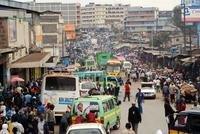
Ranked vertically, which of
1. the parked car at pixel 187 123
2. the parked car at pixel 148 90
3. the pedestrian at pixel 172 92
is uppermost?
the parked car at pixel 187 123

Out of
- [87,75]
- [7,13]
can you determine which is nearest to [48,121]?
[7,13]

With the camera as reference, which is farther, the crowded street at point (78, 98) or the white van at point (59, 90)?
the white van at point (59, 90)

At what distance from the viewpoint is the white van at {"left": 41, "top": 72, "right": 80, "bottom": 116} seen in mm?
31031

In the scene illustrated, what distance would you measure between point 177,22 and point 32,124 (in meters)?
176

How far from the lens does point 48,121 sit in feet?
82.3

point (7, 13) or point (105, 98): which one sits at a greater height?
point (7, 13)

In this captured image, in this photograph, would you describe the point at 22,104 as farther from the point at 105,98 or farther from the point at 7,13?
the point at 7,13

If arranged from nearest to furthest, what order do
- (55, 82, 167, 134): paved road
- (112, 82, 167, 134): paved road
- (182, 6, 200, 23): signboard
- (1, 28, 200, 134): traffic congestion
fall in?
1. (1, 28, 200, 134): traffic congestion
2. (55, 82, 167, 134): paved road
3. (112, 82, 167, 134): paved road
4. (182, 6, 200, 23): signboard

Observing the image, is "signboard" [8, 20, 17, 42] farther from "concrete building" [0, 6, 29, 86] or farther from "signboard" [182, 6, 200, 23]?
"signboard" [182, 6, 200, 23]

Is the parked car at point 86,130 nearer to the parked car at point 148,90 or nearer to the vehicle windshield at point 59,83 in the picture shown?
the vehicle windshield at point 59,83

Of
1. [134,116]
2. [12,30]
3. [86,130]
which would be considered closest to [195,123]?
[86,130]

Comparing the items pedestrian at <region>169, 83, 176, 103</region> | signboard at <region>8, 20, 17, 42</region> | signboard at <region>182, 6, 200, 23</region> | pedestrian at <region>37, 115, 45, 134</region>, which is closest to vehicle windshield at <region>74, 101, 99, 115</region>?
pedestrian at <region>37, 115, 45, 134</region>

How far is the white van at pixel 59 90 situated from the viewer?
31031 millimetres

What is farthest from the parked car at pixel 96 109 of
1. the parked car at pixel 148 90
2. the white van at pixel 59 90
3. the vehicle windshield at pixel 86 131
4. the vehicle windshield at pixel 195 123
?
the parked car at pixel 148 90
